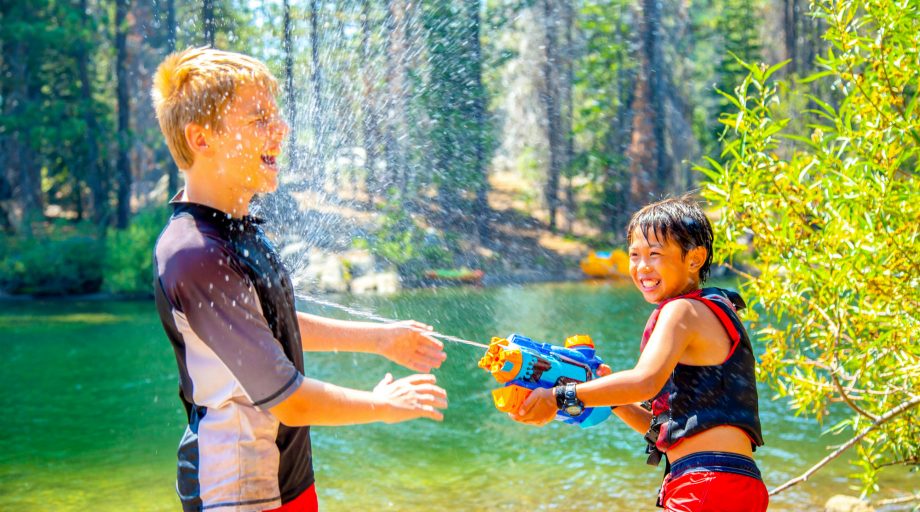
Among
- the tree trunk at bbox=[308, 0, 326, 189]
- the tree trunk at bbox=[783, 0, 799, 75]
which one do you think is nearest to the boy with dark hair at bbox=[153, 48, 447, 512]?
the tree trunk at bbox=[308, 0, 326, 189]

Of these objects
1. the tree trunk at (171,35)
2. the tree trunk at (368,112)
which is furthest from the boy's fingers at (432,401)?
the tree trunk at (171,35)

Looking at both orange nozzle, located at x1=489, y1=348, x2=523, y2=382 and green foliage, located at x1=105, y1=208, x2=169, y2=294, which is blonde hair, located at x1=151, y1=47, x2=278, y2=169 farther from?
green foliage, located at x1=105, y1=208, x2=169, y2=294

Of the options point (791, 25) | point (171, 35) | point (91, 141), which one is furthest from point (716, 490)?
point (791, 25)

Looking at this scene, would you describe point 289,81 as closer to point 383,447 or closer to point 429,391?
point 383,447

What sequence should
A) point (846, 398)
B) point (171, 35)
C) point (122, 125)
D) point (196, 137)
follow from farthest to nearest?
point (122, 125)
point (171, 35)
point (846, 398)
point (196, 137)

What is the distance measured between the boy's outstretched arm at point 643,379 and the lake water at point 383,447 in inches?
164

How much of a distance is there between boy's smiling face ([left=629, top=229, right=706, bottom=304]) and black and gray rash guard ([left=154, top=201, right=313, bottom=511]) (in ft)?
4.13

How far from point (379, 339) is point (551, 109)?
30.9 m

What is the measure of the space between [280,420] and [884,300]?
341cm

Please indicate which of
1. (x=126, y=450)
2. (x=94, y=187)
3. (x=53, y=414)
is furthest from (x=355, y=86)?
(x=94, y=187)

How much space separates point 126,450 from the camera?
878 cm

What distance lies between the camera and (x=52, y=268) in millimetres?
23609

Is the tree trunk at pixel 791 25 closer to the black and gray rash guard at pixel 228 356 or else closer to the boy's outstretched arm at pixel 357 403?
the boy's outstretched arm at pixel 357 403

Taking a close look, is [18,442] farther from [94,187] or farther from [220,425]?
[94,187]
